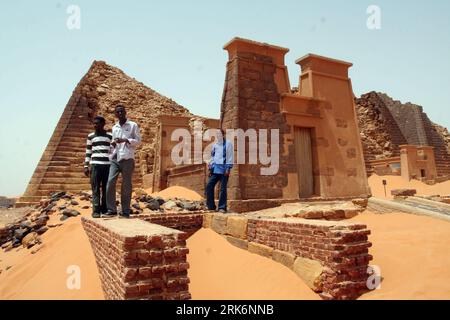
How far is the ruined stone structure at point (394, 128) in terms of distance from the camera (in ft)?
120

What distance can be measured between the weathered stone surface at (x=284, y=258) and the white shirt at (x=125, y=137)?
2.99 meters

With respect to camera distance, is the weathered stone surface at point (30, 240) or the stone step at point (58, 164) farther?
the stone step at point (58, 164)

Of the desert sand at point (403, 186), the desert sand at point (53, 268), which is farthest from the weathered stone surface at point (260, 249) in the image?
the desert sand at point (403, 186)

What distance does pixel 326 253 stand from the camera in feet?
12.8

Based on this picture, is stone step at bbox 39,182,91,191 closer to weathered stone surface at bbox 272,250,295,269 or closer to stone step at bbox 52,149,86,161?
stone step at bbox 52,149,86,161

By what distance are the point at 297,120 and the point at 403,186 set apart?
62.1ft

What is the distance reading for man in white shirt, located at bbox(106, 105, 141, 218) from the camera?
18.8ft

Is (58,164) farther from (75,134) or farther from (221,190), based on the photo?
(221,190)

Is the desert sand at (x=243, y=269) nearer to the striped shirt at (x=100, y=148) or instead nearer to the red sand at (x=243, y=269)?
the red sand at (x=243, y=269)

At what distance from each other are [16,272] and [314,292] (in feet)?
16.4

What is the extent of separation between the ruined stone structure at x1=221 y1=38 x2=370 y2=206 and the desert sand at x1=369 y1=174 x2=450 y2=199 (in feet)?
41.8
